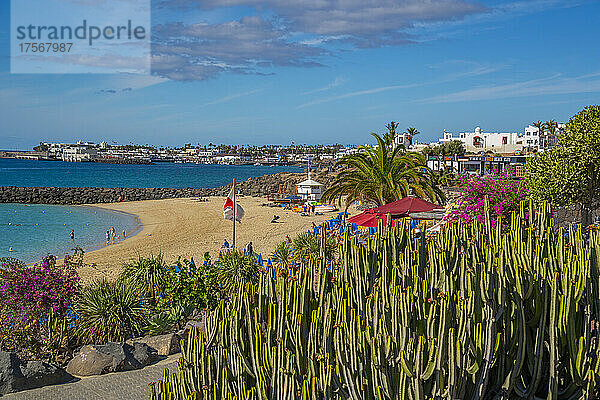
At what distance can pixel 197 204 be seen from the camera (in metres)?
55.4

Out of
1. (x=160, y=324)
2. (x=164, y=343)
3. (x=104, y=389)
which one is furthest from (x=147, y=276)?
(x=104, y=389)

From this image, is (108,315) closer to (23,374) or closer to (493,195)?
(23,374)

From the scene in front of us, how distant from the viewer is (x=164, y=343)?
33.4ft

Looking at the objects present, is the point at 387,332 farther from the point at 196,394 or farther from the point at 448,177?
the point at 448,177

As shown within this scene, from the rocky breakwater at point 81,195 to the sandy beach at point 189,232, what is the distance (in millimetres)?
10997

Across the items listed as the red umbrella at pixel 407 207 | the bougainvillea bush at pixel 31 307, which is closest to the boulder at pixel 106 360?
the bougainvillea bush at pixel 31 307

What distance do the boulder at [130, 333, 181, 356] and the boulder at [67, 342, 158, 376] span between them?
0.50 metres

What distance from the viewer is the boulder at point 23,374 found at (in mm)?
8172

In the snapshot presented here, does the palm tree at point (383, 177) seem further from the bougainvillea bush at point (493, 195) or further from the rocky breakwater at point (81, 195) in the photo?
the rocky breakwater at point (81, 195)

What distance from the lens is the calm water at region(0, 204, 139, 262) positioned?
32.2 meters

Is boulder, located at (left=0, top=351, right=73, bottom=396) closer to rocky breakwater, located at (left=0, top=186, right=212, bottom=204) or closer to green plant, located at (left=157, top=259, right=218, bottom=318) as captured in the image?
green plant, located at (left=157, top=259, right=218, bottom=318)

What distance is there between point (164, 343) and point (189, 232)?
86.4ft

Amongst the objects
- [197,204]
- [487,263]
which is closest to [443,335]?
[487,263]

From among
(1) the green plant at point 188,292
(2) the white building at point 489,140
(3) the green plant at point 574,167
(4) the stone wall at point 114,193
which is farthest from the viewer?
(2) the white building at point 489,140
